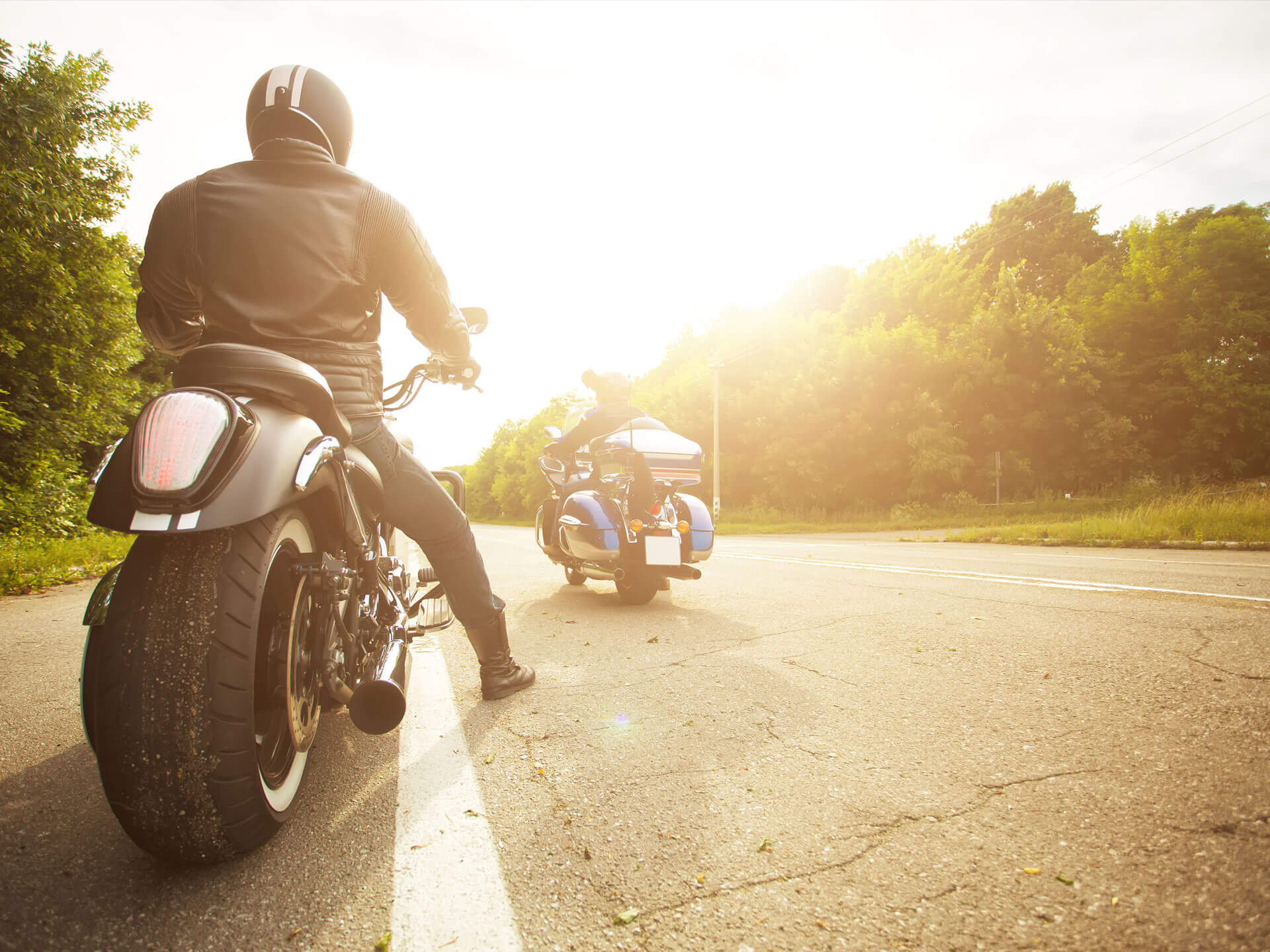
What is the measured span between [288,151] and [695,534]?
147 inches

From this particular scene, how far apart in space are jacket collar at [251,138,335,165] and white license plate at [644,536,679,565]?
128 inches

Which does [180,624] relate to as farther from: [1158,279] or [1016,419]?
[1158,279]

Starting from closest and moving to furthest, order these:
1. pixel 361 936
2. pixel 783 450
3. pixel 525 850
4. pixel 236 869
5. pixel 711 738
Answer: pixel 361 936
pixel 236 869
pixel 525 850
pixel 711 738
pixel 783 450

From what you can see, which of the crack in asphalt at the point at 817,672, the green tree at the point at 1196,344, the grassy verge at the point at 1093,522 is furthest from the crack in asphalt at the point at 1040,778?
the green tree at the point at 1196,344

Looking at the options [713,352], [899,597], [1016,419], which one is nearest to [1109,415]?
[1016,419]

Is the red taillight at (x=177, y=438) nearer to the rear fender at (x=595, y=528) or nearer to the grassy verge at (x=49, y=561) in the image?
the rear fender at (x=595, y=528)

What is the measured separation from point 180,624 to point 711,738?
66.2 inches

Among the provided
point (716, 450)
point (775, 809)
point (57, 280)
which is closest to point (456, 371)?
point (775, 809)

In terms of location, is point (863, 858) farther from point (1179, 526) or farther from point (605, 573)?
point (1179, 526)

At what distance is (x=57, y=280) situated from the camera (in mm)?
10992

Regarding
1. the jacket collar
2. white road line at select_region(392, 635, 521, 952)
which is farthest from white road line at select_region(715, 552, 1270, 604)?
the jacket collar

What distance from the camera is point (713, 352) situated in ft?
118

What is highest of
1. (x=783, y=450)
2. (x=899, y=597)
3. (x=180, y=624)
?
(x=783, y=450)

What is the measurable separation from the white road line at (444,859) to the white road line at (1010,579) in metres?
5.26
